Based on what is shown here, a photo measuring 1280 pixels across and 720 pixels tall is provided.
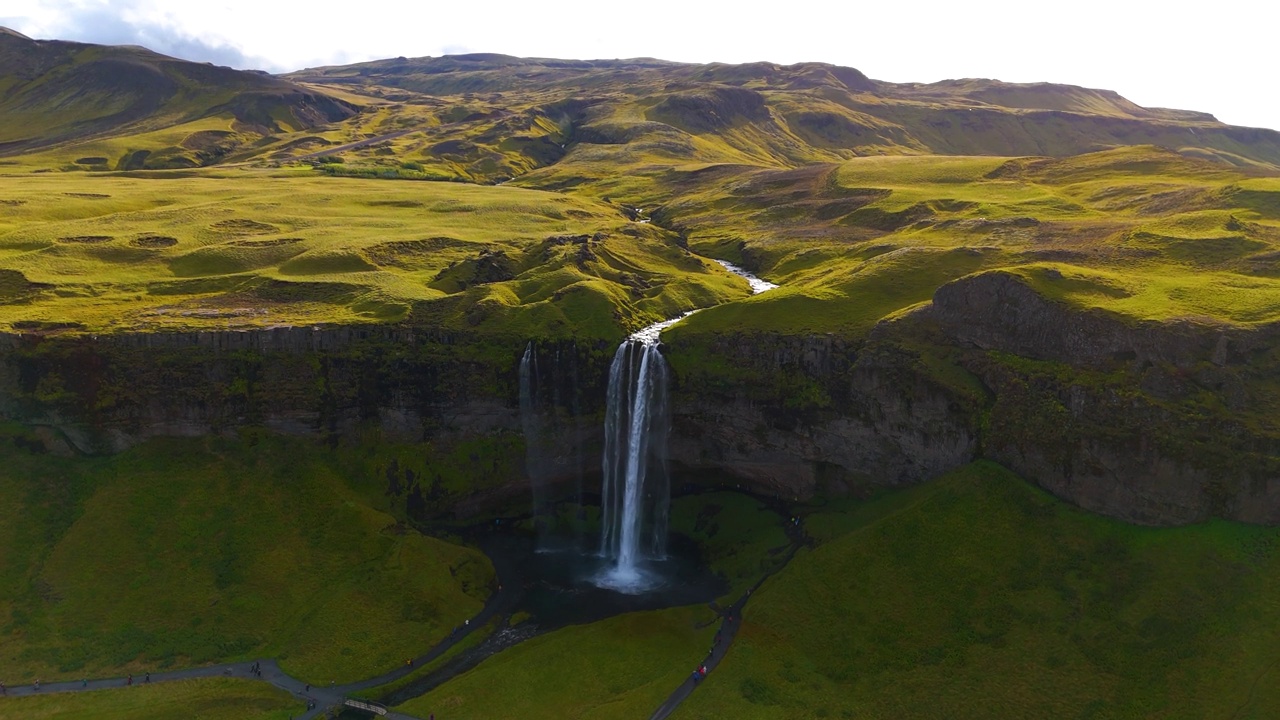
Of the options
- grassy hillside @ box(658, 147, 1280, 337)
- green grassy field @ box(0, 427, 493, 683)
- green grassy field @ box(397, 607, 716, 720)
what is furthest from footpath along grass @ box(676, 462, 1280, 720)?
green grassy field @ box(0, 427, 493, 683)

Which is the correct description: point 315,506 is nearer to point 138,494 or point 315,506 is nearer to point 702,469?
point 138,494

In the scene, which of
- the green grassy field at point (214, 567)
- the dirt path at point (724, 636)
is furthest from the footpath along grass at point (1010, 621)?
the green grassy field at point (214, 567)

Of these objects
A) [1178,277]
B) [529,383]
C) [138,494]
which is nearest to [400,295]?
[529,383]

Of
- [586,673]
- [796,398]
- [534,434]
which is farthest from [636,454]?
[586,673]

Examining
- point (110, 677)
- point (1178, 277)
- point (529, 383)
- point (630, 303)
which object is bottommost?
point (110, 677)

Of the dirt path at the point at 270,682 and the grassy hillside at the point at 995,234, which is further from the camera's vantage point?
the grassy hillside at the point at 995,234

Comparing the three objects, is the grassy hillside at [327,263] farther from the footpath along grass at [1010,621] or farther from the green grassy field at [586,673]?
the footpath along grass at [1010,621]
